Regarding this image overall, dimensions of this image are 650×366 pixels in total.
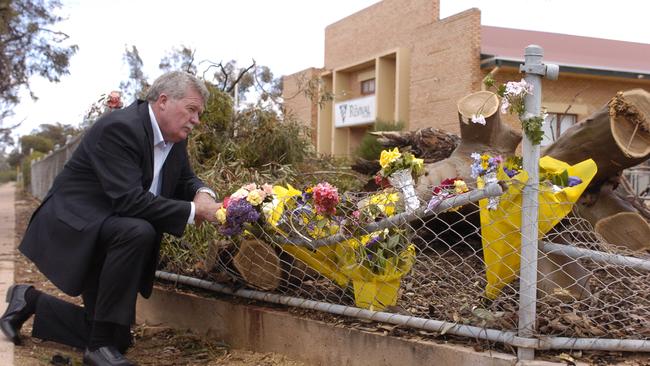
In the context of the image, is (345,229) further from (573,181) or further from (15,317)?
(15,317)

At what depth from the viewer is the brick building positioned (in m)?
18.2

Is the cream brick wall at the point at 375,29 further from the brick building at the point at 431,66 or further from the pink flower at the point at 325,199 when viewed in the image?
the pink flower at the point at 325,199

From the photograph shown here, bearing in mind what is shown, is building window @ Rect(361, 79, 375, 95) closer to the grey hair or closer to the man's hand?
the grey hair

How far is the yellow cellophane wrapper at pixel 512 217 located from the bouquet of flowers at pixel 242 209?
3.48 ft

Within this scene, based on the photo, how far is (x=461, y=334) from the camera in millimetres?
2707

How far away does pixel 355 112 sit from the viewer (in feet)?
82.6

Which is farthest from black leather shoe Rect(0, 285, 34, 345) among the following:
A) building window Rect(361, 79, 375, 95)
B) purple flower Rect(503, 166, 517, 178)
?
building window Rect(361, 79, 375, 95)

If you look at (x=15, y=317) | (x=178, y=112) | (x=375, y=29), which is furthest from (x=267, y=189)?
(x=375, y=29)

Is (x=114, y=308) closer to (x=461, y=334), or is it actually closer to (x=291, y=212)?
(x=291, y=212)

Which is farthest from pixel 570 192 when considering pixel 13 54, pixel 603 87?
pixel 603 87

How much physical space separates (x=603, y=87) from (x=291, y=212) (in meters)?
18.3

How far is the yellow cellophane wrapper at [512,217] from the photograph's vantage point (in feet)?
8.58

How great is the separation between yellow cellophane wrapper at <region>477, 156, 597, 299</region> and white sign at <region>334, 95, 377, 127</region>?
20.8m

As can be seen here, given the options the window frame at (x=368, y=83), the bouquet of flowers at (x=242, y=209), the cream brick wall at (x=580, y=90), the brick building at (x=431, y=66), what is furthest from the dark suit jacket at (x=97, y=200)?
the window frame at (x=368, y=83)
